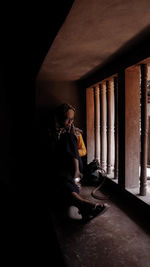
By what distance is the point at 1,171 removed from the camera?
4258mm

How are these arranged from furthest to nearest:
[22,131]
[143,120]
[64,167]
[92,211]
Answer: [22,131], [64,167], [143,120], [92,211]

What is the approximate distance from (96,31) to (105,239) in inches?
76.3

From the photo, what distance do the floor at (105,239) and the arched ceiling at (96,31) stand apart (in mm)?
1898

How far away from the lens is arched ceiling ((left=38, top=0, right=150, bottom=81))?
4.63 ft

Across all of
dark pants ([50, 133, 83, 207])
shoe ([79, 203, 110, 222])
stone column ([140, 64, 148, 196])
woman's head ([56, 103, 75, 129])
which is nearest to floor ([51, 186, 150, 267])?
shoe ([79, 203, 110, 222])

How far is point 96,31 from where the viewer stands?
1.84 meters

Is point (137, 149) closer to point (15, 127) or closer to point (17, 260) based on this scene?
point (17, 260)

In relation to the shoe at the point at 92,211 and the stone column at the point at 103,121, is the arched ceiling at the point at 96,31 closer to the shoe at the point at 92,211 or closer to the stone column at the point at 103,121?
the stone column at the point at 103,121

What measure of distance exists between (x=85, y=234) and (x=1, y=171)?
282cm

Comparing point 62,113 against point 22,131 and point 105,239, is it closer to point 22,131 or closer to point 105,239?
point 22,131

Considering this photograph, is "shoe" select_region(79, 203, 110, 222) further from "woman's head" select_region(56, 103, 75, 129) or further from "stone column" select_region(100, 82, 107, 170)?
"stone column" select_region(100, 82, 107, 170)

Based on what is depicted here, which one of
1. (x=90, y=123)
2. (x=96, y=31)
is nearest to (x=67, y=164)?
(x=90, y=123)

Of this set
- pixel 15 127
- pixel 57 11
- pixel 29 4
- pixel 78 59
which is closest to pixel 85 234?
pixel 57 11

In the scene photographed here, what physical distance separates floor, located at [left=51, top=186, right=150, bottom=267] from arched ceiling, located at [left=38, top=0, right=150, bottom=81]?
6.23 feet
